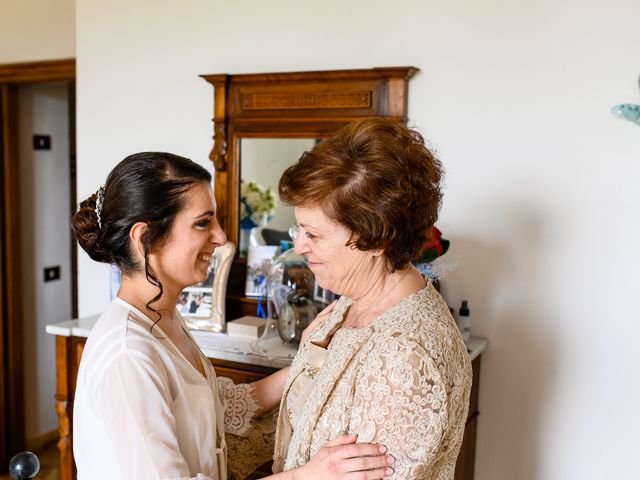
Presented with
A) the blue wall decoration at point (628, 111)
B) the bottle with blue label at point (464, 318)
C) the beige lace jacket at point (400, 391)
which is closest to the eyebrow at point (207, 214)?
the beige lace jacket at point (400, 391)

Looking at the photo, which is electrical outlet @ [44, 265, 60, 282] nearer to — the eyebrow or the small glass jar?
the small glass jar

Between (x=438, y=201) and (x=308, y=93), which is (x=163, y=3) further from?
(x=438, y=201)

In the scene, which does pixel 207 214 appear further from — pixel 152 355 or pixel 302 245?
pixel 152 355

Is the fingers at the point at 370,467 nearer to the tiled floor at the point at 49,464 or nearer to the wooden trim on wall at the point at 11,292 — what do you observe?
the tiled floor at the point at 49,464

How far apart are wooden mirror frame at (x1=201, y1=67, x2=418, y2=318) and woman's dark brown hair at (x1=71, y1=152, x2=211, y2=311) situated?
1.18 metres

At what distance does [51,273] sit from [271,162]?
2.14 meters

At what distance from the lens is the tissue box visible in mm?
2486

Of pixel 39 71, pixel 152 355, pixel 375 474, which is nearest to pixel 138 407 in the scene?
pixel 152 355

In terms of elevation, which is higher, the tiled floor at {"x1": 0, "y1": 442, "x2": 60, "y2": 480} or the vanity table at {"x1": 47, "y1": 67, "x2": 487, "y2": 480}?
the vanity table at {"x1": 47, "y1": 67, "x2": 487, "y2": 480}

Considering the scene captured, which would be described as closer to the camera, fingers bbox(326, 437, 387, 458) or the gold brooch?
fingers bbox(326, 437, 387, 458)

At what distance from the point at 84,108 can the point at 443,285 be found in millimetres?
1819

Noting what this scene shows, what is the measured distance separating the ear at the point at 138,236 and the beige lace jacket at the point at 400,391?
47 cm

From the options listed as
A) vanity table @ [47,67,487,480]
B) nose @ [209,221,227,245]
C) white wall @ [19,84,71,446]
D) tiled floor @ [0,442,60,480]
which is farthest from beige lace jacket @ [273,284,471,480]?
white wall @ [19,84,71,446]

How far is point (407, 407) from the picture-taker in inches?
46.6
